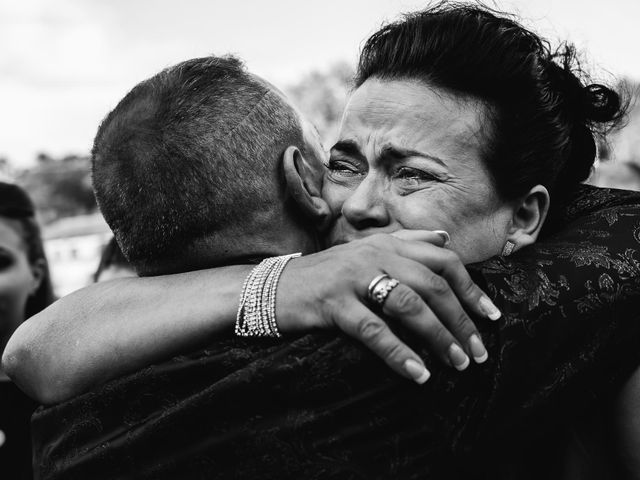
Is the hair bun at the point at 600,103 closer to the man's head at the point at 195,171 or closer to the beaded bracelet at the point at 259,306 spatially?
the man's head at the point at 195,171

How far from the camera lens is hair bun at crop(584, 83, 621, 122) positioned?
2.51 metres

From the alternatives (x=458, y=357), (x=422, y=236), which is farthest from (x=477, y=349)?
(x=422, y=236)

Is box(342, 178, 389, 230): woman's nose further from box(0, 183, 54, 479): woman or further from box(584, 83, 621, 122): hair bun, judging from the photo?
box(0, 183, 54, 479): woman

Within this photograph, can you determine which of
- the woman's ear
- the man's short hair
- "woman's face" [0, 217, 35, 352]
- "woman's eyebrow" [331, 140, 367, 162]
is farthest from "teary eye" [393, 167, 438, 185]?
the woman's ear

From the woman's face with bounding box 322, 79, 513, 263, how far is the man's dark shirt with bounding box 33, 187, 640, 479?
1.33 feet

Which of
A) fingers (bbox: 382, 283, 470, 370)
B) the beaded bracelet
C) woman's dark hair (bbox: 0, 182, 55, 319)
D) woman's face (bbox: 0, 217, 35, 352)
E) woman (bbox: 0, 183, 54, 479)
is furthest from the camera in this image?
woman's dark hair (bbox: 0, 182, 55, 319)

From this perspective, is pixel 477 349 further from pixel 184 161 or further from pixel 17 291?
pixel 17 291

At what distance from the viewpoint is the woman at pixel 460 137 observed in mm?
2137

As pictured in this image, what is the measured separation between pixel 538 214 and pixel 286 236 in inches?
36.9

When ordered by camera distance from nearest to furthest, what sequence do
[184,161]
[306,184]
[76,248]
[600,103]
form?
1. [184,161]
2. [306,184]
3. [600,103]
4. [76,248]

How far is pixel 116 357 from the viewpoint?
1.76 metres

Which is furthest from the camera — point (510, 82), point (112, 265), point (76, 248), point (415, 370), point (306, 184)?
point (76, 248)

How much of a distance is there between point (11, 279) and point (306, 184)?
116 inches

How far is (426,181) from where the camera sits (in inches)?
84.6
